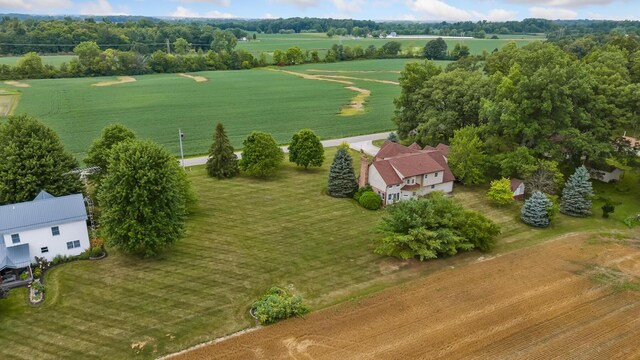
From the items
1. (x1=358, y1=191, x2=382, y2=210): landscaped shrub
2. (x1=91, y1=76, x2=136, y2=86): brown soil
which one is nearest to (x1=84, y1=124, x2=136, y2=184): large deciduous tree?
(x1=358, y1=191, x2=382, y2=210): landscaped shrub

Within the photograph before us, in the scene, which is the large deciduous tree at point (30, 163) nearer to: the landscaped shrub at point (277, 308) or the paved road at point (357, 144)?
the paved road at point (357, 144)

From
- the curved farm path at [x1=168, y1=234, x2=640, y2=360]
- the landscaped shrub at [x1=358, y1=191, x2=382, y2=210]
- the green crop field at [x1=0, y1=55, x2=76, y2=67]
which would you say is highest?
the green crop field at [x1=0, y1=55, x2=76, y2=67]

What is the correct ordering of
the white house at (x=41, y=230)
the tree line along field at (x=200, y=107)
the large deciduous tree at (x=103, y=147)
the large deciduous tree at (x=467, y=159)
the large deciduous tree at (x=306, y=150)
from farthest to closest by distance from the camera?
the tree line along field at (x=200, y=107) < the large deciduous tree at (x=306, y=150) < the large deciduous tree at (x=467, y=159) < the large deciduous tree at (x=103, y=147) < the white house at (x=41, y=230)

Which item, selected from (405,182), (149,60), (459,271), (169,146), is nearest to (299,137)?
(405,182)

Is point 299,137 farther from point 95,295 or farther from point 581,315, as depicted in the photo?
point 581,315

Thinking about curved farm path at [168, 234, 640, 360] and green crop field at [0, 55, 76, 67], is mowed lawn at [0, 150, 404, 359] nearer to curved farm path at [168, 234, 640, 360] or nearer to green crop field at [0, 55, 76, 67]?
curved farm path at [168, 234, 640, 360]

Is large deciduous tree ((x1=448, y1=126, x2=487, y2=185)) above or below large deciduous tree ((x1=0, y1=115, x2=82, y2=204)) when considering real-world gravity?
below

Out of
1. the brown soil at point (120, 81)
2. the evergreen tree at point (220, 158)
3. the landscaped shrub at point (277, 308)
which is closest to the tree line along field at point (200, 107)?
the brown soil at point (120, 81)
